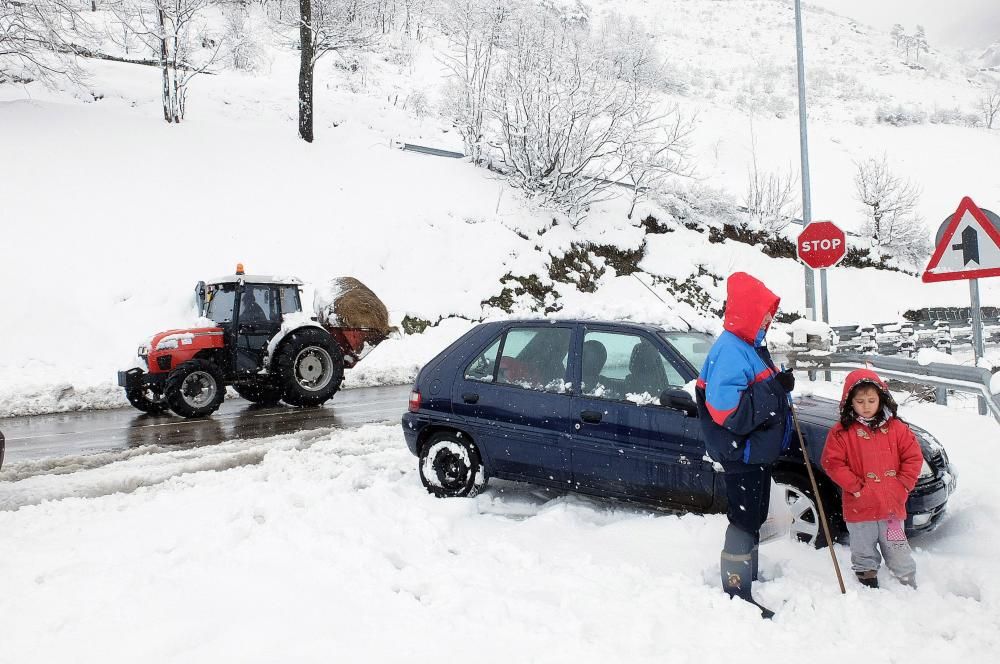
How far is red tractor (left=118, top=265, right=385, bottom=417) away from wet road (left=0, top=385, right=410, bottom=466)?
Result: 291 millimetres

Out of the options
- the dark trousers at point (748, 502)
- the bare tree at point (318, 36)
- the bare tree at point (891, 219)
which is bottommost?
the dark trousers at point (748, 502)

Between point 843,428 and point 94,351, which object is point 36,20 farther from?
point 843,428

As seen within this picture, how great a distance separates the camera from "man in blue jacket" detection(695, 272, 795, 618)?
319 centimetres

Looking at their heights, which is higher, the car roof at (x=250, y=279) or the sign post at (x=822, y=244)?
the sign post at (x=822, y=244)

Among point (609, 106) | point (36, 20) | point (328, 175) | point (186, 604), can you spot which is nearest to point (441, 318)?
point (328, 175)

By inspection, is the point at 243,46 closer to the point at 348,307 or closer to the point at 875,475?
the point at 348,307

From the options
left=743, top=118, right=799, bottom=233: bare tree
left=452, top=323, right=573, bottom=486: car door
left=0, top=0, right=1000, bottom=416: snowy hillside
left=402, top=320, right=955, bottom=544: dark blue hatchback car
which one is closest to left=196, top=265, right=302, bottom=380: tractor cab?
left=0, top=0, right=1000, bottom=416: snowy hillside

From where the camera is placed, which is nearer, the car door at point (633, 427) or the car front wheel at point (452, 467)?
the car door at point (633, 427)

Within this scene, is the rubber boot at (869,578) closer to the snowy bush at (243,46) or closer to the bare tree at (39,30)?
the bare tree at (39,30)

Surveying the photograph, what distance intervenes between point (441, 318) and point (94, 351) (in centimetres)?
804

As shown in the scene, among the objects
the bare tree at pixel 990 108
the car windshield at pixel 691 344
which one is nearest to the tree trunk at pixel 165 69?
the car windshield at pixel 691 344

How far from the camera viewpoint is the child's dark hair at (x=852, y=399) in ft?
11.6

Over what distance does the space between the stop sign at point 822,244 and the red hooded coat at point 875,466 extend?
7644 millimetres

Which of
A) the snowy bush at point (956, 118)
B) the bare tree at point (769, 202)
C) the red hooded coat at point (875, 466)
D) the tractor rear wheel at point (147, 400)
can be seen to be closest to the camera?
the red hooded coat at point (875, 466)
